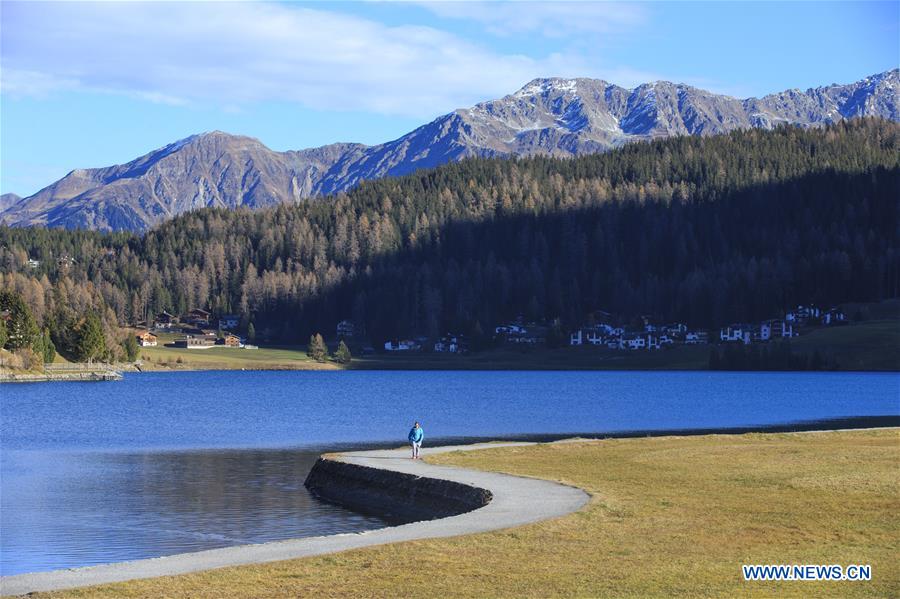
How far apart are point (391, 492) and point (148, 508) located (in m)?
8.72

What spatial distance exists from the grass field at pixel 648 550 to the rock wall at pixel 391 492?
3.51 m

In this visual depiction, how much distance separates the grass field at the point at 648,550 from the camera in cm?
2303

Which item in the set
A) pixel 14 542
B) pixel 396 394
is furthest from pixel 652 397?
pixel 14 542

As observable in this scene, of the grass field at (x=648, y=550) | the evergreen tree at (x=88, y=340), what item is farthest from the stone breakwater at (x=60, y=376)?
the grass field at (x=648, y=550)

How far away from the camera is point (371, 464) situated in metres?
46.4

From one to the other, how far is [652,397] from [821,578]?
345ft

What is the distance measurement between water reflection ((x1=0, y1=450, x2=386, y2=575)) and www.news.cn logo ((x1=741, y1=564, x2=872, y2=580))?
15.8 metres

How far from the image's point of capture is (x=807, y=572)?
24188mm

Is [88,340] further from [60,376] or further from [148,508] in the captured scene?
[148,508]

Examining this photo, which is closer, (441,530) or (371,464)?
(441,530)

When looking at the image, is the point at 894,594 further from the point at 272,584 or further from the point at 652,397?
the point at 652,397

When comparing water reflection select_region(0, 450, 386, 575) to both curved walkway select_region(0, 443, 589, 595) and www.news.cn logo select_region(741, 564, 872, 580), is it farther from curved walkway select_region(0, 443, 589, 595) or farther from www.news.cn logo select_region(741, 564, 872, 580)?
www.news.cn logo select_region(741, 564, 872, 580)

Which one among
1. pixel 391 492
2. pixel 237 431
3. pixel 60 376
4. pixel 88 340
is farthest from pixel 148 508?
pixel 88 340

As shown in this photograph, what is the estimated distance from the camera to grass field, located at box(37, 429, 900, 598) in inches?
907
